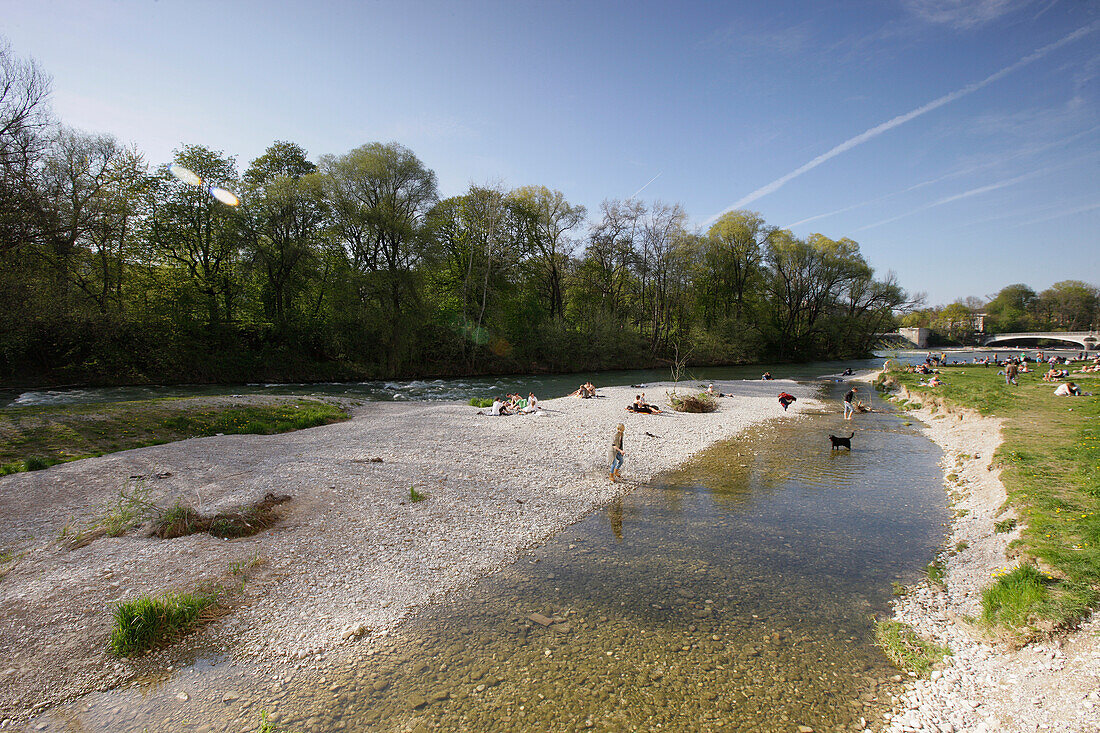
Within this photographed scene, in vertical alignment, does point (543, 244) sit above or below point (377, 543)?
above

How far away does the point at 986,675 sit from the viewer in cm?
504

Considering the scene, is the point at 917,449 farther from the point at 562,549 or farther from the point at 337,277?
the point at 337,277

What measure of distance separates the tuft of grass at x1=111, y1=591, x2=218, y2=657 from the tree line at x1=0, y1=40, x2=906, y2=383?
15.7 metres

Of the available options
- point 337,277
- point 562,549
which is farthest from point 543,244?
point 562,549

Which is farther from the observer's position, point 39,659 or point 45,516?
point 45,516

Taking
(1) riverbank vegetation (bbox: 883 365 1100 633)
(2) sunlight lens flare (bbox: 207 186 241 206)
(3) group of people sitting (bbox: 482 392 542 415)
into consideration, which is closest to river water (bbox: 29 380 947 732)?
(1) riverbank vegetation (bbox: 883 365 1100 633)

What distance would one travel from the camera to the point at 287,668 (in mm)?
5266

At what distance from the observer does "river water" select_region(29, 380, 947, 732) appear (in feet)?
15.2

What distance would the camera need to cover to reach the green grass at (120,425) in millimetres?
12375

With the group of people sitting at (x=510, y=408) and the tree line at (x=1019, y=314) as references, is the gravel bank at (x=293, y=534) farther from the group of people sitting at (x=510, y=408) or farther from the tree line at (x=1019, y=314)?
the tree line at (x=1019, y=314)

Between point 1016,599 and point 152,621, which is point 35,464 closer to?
point 152,621

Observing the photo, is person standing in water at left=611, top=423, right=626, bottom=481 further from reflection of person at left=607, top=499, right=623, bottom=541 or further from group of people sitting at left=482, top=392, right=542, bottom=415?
group of people sitting at left=482, top=392, right=542, bottom=415

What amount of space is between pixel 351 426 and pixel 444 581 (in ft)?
42.2

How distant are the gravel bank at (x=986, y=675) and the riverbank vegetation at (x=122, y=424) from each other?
18.3 m
